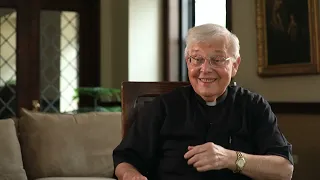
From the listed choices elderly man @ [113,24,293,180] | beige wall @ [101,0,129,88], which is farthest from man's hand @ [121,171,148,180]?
beige wall @ [101,0,129,88]

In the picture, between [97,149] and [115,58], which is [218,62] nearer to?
[97,149]

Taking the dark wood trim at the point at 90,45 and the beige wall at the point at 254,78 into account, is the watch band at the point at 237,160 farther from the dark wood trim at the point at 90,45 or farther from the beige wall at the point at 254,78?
the dark wood trim at the point at 90,45

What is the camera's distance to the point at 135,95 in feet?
6.03

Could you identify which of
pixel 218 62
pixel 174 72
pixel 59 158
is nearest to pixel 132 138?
pixel 218 62

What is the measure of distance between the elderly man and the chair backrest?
7cm

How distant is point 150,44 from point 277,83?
184 centimetres

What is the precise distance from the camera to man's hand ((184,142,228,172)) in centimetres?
155

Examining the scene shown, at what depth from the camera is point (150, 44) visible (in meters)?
5.07

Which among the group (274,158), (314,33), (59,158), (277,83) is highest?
(314,33)

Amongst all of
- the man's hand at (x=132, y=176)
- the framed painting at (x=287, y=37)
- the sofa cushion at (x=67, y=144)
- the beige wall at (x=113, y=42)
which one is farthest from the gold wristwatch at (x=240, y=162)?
the beige wall at (x=113, y=42)

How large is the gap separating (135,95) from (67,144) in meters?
1.35

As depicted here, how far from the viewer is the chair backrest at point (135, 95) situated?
1811 mm

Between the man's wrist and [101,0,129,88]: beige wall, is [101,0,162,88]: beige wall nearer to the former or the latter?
[101,0,129,88]: beige wall

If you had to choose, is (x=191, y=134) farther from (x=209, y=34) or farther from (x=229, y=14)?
(x=229, y=14)
